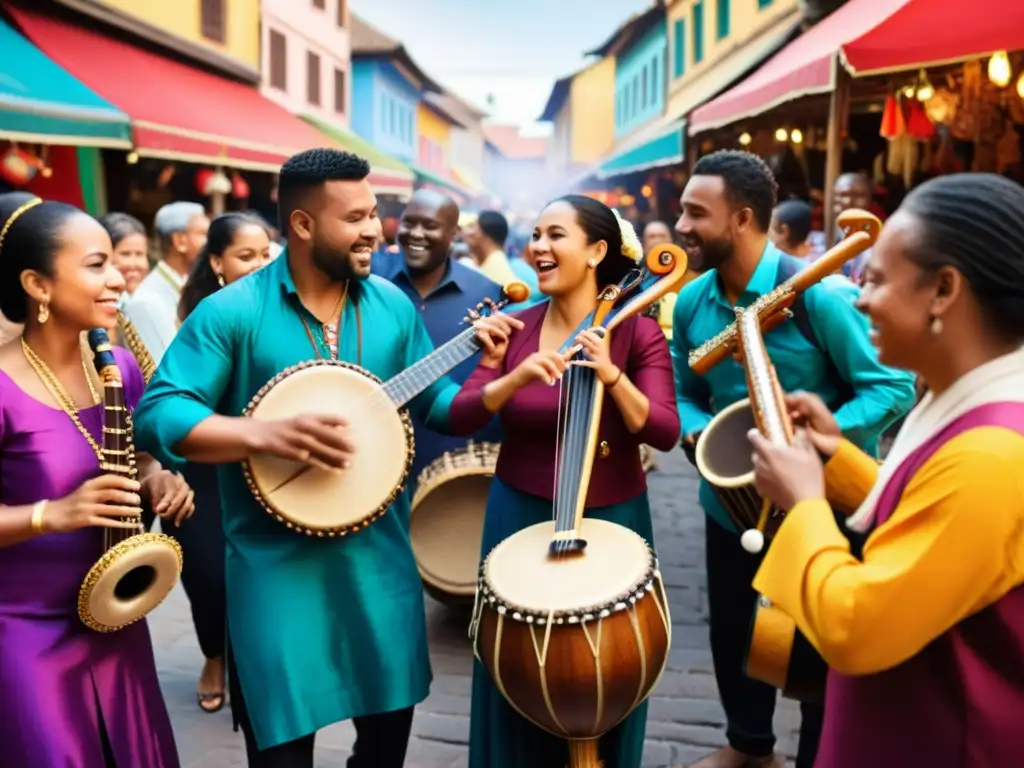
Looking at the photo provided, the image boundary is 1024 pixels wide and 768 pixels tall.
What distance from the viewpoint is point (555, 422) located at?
2.93 m

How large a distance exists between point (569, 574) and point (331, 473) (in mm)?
690

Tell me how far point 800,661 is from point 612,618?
482 mm

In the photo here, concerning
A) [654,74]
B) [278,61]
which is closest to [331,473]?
[278,61]

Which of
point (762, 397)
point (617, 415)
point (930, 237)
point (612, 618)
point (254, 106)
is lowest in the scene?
point (612, 618)

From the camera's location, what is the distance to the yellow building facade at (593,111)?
47500mm

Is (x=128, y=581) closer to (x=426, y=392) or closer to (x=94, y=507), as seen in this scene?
(x=94, y=507)

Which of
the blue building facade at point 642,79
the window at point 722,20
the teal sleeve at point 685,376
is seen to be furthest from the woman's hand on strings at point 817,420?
the blue building facade at point 642,79

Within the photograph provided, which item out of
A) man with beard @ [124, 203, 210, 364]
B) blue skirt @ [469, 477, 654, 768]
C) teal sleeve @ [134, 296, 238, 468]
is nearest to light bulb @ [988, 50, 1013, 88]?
blue skirt @ [469, 477, 654, 768]

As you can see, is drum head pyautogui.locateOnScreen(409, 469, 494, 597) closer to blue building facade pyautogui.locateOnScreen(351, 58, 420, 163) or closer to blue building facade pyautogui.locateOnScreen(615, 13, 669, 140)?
blue building facade pyautogui.locateOnScreen(615, 13, 669, 140)

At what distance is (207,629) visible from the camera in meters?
4.35

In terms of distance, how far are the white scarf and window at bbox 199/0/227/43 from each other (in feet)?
55.6

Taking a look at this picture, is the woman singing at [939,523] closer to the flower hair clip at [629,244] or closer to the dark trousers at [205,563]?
the flower hair clip at [629,244]

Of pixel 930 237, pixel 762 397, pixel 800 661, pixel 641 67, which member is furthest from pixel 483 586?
pixel 641 67

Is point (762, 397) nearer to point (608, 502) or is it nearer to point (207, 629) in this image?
point (608, 502)
